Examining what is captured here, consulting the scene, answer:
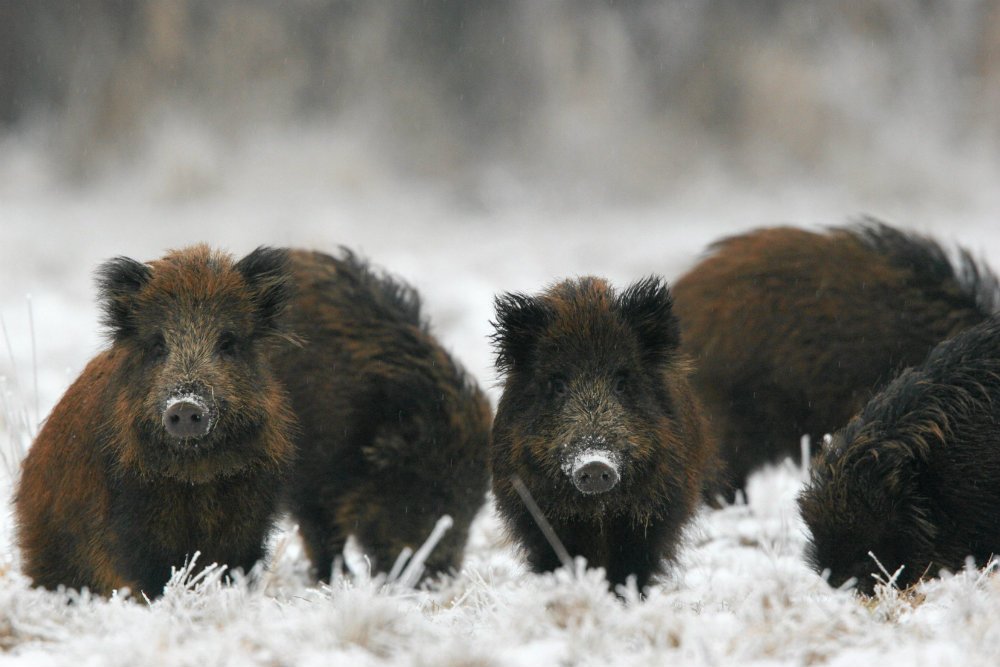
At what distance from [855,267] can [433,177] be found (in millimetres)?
18584

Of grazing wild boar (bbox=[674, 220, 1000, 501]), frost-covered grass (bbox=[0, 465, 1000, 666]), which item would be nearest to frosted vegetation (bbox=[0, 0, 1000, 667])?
grazing wild boar (bbox=[674, 220, 1000, 501])

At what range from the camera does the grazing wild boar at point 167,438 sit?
5.57 metres

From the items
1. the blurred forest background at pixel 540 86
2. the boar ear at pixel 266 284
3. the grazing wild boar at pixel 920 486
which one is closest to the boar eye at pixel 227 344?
the boar ear at pixel 266 284

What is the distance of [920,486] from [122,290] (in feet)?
13.0

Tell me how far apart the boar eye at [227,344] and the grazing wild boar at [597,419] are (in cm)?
128

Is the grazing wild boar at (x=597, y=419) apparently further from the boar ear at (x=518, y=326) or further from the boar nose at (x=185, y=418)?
the boar nose at (x=185, y=418)

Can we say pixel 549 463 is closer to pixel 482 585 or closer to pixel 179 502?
pixel 482 585

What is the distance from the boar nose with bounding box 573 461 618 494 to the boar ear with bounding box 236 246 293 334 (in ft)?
6.16

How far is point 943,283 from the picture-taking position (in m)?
8.29

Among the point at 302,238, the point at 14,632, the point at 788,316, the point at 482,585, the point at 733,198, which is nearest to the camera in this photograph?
the point at 14,632

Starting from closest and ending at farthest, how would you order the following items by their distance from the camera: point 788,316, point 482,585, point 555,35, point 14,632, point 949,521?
point 14,632 < point 482,585 < point 949,521 < point 788,316 < point 555,35

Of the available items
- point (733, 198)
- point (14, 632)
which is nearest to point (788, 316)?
point (14, 632)

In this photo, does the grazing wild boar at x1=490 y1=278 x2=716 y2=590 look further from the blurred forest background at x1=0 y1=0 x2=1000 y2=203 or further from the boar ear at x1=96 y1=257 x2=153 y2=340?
the blurred forest background at x1=0 y1=0 x2=1000 y2=203

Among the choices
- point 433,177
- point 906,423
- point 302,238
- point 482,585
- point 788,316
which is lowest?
point 482,585
